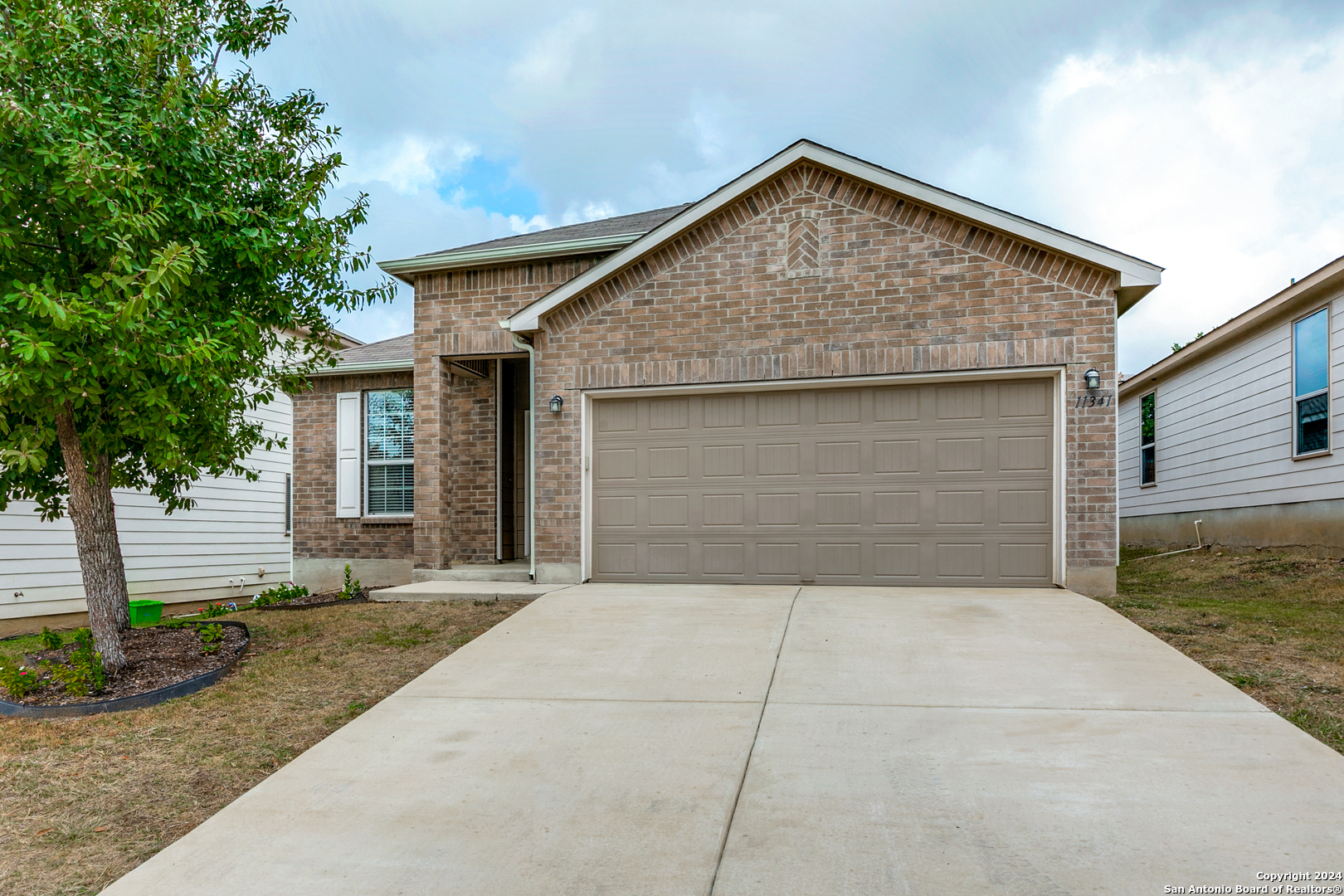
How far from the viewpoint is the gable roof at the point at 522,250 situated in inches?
400

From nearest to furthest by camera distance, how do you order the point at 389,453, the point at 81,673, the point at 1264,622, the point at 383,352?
the point at 81,673, the point at 1264,622, the point at 389,453, the point at 383,352

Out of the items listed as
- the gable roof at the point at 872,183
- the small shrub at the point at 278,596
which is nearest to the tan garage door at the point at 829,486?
the gable roof at the point at 872,183

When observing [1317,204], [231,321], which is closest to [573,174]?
[1317,204]

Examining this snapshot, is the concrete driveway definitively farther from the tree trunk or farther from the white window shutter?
the white window shutter

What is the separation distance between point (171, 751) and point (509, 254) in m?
7.09

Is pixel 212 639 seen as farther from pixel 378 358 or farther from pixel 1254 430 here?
pixel 1254 430

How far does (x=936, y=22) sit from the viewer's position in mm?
17359

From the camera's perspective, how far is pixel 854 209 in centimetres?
884

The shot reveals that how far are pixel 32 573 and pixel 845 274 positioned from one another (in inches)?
406

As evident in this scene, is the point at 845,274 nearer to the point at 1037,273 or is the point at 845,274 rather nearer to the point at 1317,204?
the point at 1037,273

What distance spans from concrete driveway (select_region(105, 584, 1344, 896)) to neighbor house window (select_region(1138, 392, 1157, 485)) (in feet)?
41.6

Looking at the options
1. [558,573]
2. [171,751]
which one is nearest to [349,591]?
[558,573]

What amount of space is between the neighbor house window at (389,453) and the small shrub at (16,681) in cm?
647

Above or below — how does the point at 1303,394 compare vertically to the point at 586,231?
below
